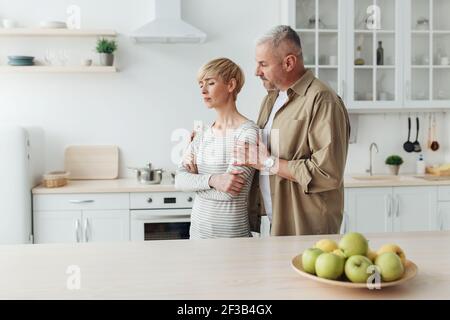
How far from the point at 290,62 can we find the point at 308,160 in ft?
1.32

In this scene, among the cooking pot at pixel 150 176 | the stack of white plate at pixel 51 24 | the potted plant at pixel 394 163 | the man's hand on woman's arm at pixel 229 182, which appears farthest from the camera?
the potted plant at pixel 394 163

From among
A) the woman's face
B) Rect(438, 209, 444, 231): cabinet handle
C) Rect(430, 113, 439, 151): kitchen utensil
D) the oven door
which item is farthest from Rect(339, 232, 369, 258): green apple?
Rect(430, 113, 439, 151): kitchen utensil

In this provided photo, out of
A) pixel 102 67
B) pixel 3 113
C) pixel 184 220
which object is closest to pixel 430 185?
pixel 184 220

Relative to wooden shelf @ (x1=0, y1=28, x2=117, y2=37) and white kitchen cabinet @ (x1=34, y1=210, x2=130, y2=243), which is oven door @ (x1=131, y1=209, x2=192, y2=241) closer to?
white kitchen cabinet @ (x1=34, y1=210, x2=130, y2=243)

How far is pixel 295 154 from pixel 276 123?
0.17 metres

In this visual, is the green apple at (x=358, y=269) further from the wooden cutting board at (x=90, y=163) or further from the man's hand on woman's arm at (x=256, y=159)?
the wooden cutting board at (x=90, y=163)

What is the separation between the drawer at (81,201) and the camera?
11.4 ft

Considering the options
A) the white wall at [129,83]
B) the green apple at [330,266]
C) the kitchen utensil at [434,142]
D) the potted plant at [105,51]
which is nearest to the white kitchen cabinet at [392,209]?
the kitchen utensil at [434,142]

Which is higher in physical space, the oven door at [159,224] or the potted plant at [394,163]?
the potted plant at [394,163]

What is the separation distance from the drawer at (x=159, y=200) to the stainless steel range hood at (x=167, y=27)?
3.68 feet

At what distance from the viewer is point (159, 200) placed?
3521 millimetres

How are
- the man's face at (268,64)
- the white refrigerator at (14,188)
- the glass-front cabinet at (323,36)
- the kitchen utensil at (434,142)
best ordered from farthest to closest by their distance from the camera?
the kitchen utensil at (434,142) < the glass-front cabinet at (323,36) < the white refrigerator at (14,188) < the man's face at (268,64)

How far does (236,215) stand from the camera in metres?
2.01

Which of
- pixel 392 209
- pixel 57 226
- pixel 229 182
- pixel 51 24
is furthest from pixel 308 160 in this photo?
pixel 51 24
